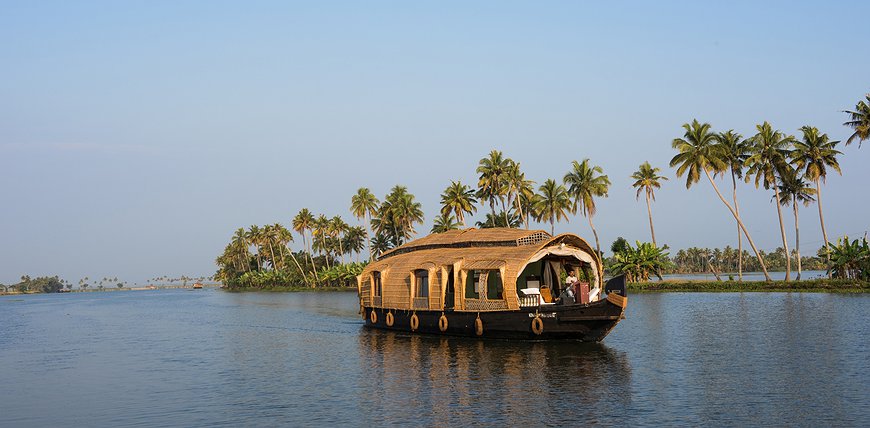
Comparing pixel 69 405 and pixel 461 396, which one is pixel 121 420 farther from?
pixel 461 396

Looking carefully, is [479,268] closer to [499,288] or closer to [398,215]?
[499,288]

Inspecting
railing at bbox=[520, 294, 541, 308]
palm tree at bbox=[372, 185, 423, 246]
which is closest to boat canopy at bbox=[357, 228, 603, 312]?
railing at bbox=[520, 294, 541, 308]

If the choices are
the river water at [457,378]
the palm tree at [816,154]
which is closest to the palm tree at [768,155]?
the palm tree at [816,154]

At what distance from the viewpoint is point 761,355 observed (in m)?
26.5

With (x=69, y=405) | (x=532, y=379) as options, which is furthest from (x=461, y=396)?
(x=69, y=405)

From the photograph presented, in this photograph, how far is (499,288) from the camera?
3231cm

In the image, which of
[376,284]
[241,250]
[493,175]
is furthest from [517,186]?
[241,250]

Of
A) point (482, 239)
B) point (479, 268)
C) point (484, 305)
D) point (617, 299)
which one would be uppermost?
point (482, 239)

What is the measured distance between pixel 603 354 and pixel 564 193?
208 feet

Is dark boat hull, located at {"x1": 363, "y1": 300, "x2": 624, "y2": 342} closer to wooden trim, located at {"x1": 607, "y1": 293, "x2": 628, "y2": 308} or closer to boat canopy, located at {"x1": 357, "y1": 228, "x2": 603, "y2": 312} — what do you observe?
wooden trim, located at {"x1": 607, "y1": 293, "x2": 628, "y2": 308}

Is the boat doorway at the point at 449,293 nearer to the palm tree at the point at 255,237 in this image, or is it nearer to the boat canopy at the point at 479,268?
the boat canopy at the point at 479,268

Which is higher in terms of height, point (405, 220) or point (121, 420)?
point (405, 220)

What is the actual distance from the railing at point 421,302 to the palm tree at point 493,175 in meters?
52.5

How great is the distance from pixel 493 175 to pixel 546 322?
57.7m
